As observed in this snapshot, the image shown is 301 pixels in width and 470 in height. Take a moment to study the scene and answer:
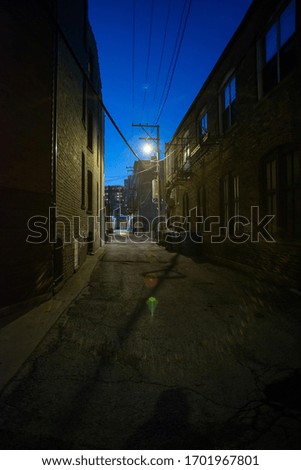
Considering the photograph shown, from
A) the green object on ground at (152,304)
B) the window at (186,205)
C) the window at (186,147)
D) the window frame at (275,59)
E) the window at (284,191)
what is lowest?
the green object on ground at (152,304)

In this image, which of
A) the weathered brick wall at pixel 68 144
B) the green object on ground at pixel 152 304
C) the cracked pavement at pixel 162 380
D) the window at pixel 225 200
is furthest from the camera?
the window at pixel 225 200

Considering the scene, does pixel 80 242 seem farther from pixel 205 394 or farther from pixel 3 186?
pixel 205 394

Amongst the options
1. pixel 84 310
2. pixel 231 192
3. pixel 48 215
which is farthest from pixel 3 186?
pixel 231 192

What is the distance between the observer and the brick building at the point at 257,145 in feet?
25.7

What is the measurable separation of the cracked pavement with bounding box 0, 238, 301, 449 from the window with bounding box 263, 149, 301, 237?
2296mm

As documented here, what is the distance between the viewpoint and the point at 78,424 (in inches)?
103

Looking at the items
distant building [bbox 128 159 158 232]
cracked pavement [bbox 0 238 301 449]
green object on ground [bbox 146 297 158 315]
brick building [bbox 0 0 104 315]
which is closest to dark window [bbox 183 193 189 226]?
brick building [bbox 0 0 104 315]

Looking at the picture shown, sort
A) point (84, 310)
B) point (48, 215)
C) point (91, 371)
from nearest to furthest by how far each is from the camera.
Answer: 1. point (91, 371)
2. point (84, 310)
3. point (48, 215)

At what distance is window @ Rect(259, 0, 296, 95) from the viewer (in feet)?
26.0

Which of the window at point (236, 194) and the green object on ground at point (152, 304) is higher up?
the window at point (236, 194)

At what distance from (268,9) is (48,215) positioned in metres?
8.82

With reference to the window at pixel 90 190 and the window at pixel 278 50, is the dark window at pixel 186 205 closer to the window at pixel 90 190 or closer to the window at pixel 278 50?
the window at pixel 90 190

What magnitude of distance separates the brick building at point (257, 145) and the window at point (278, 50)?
0.09ft

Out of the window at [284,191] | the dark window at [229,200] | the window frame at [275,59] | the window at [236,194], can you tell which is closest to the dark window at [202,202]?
the dark window at [229,200]
